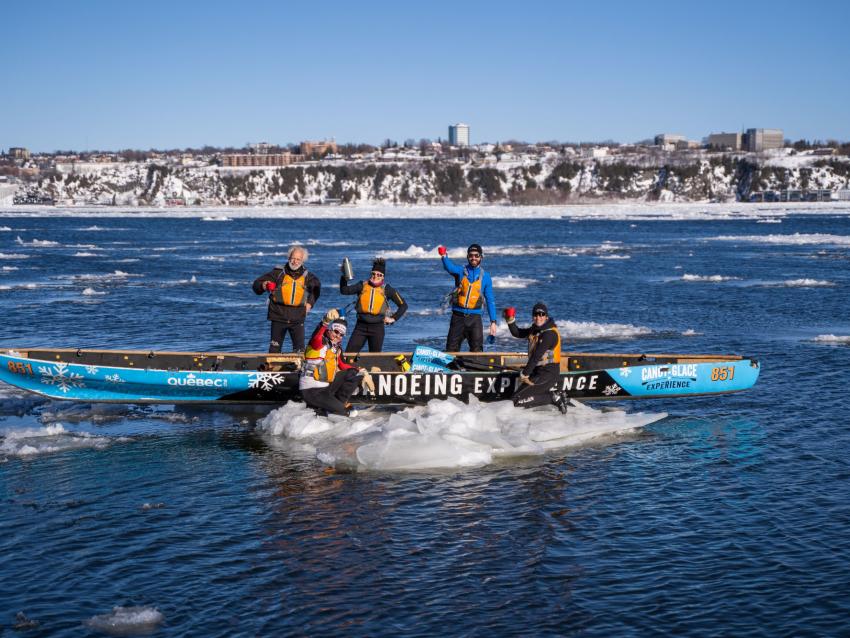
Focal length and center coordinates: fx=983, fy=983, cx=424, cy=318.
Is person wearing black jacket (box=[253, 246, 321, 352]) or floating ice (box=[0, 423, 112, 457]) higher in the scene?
person wearing black jacket (box=[253, 246, 321, 352])

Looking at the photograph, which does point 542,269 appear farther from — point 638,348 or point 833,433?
point 833,433

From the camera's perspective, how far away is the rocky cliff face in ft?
600

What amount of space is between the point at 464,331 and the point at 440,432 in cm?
327

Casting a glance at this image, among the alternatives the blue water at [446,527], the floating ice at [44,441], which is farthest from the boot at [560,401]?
the floating ice at [44,441]

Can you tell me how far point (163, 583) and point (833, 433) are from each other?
9600 mm

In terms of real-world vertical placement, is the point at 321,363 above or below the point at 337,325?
below

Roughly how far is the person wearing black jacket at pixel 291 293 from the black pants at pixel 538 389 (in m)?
3.34

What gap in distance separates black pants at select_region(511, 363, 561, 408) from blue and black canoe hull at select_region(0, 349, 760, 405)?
1.54 ft

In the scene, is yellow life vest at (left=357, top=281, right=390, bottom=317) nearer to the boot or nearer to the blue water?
the blue water

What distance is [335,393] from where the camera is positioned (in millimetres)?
13719

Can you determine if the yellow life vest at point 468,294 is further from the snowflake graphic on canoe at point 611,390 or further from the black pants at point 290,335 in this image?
the black pants at point 290,335

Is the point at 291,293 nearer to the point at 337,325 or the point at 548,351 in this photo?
the point at 337,325

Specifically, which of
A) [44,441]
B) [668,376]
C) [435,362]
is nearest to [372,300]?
[435,362]

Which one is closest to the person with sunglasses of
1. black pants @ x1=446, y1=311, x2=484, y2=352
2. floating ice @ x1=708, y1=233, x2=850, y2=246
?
black pants @ x1=446, y1=311, x2=484, y2=352
